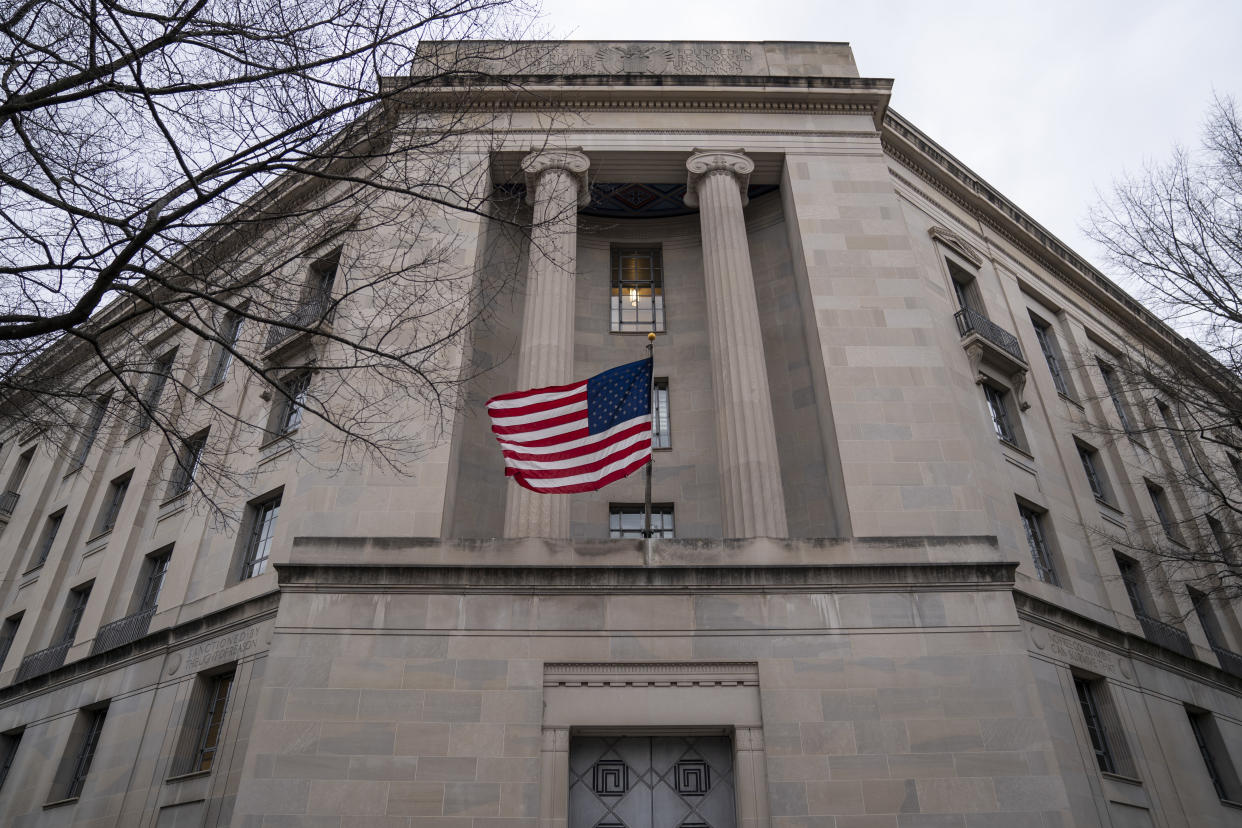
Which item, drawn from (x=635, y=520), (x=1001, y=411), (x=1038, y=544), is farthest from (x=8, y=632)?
(x=1001, y=411)

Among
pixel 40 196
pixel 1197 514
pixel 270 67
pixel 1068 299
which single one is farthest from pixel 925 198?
pixel 40 196

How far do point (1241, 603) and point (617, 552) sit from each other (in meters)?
22.6

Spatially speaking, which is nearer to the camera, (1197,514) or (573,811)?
(573,811)

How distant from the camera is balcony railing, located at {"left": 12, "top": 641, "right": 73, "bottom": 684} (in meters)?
24.6

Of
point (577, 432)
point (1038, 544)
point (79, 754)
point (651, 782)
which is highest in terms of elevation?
point (1038, 544)

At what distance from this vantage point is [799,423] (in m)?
22.1

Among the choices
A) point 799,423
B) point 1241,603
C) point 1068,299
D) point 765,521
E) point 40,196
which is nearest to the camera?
point 40,196

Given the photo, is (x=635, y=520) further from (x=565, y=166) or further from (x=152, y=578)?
(x=152, y=578)

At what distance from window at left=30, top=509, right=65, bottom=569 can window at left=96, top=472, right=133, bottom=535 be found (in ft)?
8.79

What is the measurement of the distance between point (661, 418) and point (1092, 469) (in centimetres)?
1368

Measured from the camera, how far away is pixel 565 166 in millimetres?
23062

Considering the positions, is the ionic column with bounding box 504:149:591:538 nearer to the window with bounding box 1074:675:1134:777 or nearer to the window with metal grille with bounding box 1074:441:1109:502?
the window with bounding box 1074:675:1134:777

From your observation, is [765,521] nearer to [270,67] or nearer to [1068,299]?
[270,67]

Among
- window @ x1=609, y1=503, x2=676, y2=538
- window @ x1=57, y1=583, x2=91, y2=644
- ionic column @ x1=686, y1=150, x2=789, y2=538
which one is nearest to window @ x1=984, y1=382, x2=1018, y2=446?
ionic column @ x1=686, y1=150, x2=789, y2=538
